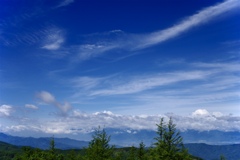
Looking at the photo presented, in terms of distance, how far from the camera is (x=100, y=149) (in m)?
36.0

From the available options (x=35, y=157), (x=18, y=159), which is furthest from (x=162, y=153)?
(x=18, y=159)

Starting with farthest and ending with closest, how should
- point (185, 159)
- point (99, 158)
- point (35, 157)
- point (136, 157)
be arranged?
point (136, 157)
point (35, 157)
point (99, 158)
point (185, 159)

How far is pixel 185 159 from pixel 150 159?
4.11 metres

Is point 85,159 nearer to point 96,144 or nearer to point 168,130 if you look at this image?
point 96,144

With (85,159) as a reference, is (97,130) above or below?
above

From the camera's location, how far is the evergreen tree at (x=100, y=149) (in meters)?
36.0

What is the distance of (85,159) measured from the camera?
3722 cm

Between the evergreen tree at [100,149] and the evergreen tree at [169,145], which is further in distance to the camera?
the evergreen tree at [100,149]

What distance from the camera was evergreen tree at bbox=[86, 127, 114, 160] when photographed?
3603 centimetres

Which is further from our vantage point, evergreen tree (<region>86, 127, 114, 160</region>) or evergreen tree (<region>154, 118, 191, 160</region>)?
evergreen tree (<region>86, 127, 114, 160</region>)

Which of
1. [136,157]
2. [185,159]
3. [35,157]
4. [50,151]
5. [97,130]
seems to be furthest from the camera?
[136,157]

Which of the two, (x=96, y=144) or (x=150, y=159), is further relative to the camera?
(x=96, y=144)

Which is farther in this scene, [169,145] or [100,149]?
[100,149]

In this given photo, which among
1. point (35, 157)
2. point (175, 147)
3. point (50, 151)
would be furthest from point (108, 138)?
point (35, 157)
